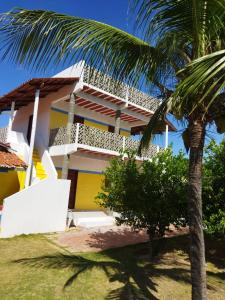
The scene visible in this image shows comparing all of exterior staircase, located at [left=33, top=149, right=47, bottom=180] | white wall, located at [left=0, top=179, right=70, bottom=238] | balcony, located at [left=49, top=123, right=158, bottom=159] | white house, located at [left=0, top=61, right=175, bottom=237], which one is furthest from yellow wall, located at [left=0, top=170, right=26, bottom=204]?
white wall, located at [left=0, top=179, right=70, bottom=238]

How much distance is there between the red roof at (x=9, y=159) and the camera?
1383 cm

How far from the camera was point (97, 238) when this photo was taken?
12.5 m

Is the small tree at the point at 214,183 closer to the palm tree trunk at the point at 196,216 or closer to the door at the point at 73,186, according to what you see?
the palm tree trunk at the point at 196,216

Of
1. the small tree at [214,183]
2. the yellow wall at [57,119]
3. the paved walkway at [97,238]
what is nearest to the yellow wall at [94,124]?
the yellow wall at [57,119]

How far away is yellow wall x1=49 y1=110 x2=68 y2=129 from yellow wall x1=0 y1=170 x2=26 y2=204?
3169mm

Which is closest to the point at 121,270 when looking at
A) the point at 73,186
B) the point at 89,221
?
the point at 89,221

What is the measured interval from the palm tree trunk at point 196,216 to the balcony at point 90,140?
8.86 meters

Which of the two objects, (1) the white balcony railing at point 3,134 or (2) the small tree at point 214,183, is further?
(1) the white balcony railing at point 3,134

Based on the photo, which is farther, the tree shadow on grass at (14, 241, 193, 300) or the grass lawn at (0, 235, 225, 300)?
the tree shadow on grass at (14, 241, 193, 300)

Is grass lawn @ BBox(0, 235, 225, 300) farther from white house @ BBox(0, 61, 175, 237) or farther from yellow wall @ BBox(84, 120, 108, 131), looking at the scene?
yellow wall @ BBox(84, 120, 108, 131)

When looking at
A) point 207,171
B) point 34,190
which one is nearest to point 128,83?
point 207,171

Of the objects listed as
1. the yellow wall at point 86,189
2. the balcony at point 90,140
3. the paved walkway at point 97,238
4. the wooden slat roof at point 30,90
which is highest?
the wooden slat roof at point 30,90

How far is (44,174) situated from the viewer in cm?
1580

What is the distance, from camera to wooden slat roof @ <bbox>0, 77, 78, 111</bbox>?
14891 mm
